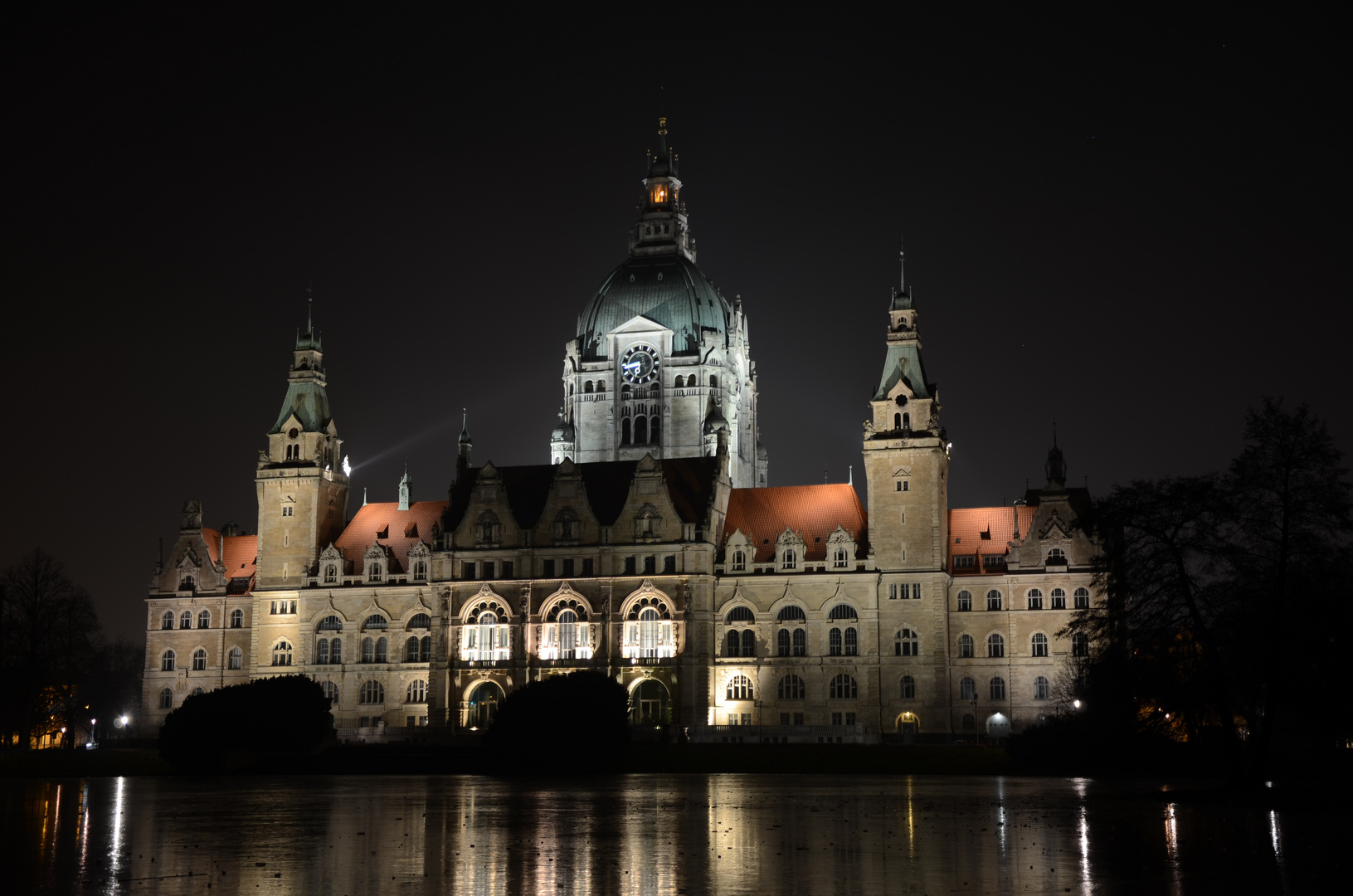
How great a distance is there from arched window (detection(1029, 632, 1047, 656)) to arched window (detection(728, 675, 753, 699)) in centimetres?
1839

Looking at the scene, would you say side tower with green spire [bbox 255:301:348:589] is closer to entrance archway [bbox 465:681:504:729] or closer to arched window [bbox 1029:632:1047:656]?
entrance archway [bbox 465:681:504:729]

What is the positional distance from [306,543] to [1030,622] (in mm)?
52435

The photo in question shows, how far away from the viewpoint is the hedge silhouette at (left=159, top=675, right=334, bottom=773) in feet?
251

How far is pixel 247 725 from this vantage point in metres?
78.1

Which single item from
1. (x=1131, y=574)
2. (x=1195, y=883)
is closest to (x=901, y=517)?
(x=1131, y=574)

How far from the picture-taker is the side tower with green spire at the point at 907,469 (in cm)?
10462

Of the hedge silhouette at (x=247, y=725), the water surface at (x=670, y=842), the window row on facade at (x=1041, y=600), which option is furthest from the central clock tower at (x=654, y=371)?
the water surface at (x=670, y=842)

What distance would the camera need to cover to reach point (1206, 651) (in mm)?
49125

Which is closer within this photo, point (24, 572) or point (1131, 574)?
point (1131, 574)

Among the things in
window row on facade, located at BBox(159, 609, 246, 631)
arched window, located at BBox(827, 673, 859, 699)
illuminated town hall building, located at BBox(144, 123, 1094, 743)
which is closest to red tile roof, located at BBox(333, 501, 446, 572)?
illuminated town hall building, located at BBox(144, 123, 1094, 743)

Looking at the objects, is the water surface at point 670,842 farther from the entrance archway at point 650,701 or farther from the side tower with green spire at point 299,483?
the side tower with green spire at point 299,483

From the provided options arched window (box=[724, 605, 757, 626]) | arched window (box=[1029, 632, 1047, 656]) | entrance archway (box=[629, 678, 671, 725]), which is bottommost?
entrance archway (box=[629, 678, 671, 725])

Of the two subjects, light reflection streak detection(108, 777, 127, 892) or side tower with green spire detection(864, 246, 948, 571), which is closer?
light reflection streak detection(108, 777, 127, 892)

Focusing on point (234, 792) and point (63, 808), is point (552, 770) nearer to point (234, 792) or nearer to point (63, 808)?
point (234, 792)
